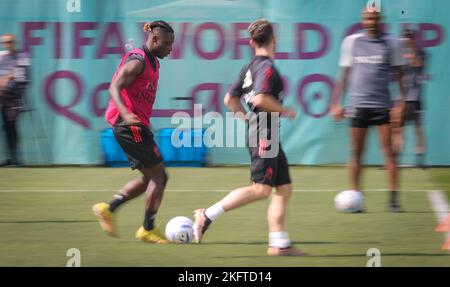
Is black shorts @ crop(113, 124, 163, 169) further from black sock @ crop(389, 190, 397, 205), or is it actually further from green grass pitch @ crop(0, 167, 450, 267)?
black sock @ crop(389, 190, 397, 205)

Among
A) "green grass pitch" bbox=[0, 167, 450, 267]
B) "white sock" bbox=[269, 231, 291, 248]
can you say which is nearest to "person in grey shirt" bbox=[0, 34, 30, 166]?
"green grass pitch" bbox=[0, 167, 450, 267]

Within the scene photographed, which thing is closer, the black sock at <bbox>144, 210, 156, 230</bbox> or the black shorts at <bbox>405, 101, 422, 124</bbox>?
the black sock at <bbox>144, 210, 156, 230</bbox>

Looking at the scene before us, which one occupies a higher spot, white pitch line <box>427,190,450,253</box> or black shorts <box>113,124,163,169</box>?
black shorts <box>113,124,163,169</box>

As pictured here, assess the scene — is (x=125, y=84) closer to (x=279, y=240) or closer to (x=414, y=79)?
(x=279, y=240)

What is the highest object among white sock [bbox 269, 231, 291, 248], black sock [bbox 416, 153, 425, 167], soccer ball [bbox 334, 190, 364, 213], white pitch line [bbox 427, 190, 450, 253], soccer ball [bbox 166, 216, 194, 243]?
white sock [bbox 269, 231, 291, 248]

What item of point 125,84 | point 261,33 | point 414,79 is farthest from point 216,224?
point 414,79

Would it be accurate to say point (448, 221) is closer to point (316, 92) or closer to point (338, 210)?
point (338, 210)

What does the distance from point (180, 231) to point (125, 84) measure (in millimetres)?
1409

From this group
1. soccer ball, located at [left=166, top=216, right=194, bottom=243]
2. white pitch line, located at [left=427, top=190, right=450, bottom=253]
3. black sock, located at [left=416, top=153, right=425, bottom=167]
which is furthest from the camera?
black sock, located at [left=416, top=153, right=425, bottom=167]

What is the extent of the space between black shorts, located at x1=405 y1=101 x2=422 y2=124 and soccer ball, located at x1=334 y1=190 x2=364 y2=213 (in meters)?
4.50

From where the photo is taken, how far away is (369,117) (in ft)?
36.4

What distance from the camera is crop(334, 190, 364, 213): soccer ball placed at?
35.8 feet

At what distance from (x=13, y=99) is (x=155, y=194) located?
291 inches

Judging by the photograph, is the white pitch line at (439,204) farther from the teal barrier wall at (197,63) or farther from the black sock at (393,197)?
the teal barrier wall at (197,63)
